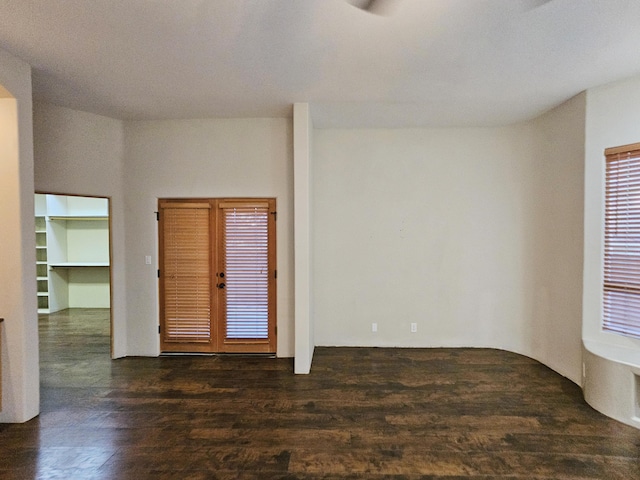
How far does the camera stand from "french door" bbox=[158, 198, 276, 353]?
4418mm

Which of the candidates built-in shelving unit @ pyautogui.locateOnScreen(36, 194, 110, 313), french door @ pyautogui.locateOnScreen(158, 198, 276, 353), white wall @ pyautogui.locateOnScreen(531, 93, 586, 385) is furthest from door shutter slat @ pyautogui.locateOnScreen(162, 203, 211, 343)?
white wall @ pyautogui.locateOnScreen(531, 93, 586, 385)

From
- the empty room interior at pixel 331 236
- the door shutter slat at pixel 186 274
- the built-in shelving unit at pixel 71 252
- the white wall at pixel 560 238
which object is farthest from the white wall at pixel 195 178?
the built-in shelving unit at pixel 71 252

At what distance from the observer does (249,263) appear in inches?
174

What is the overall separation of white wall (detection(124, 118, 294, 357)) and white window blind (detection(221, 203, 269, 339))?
192 millimetres

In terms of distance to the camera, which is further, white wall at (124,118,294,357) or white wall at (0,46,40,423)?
white wall at (124,118,294,357)

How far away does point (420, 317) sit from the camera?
4641mm

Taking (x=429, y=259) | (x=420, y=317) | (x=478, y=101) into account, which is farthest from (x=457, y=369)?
(x=478, y=101)

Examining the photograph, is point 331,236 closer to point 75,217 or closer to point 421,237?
point 421,237

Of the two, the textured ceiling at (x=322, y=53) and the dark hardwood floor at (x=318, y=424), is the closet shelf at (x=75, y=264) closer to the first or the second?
the dark hardwood floor at (x=318, y=424)

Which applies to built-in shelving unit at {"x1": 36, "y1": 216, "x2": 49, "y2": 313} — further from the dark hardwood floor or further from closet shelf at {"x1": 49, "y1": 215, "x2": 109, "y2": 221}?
the dark hardwood floor

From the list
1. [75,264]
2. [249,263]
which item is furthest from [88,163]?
[75,264]

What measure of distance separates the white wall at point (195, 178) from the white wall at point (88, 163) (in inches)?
4.1

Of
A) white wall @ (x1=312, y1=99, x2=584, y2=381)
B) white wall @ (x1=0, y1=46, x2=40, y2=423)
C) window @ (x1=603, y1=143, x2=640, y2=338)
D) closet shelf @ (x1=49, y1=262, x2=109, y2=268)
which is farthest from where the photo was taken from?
closet shelf @ (x1=49, y1=262, x2=109, y2=268)

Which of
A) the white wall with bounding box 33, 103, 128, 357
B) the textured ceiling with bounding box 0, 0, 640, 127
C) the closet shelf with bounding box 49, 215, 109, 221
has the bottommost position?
the closet shelf with bounding box 49, 215, 109, 221
